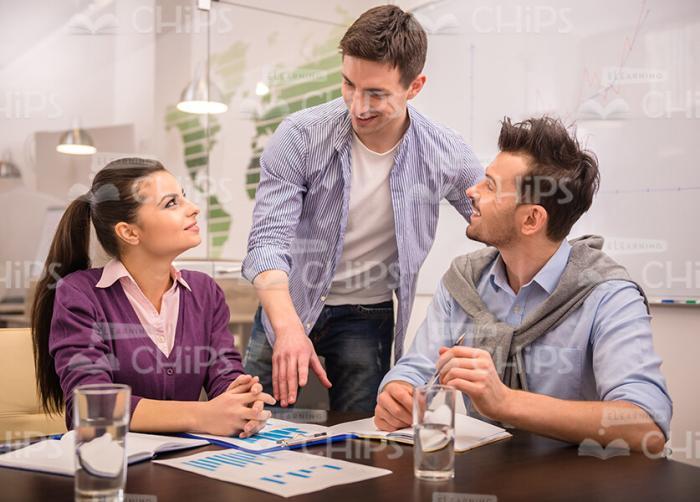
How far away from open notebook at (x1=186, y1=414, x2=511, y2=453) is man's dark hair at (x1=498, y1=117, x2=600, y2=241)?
0.56m

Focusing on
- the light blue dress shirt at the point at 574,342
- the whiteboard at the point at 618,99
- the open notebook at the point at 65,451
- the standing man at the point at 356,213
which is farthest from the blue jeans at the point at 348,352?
the whiteboard at the point at 618,99

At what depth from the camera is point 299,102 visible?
13.5ft

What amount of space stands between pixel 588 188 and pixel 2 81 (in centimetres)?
285

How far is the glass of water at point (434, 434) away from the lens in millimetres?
1059

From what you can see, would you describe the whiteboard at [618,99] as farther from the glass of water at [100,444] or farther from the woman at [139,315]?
the glass of water at [100,444]

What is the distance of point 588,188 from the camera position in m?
1.77

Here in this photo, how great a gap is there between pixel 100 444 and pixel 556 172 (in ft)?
4.03

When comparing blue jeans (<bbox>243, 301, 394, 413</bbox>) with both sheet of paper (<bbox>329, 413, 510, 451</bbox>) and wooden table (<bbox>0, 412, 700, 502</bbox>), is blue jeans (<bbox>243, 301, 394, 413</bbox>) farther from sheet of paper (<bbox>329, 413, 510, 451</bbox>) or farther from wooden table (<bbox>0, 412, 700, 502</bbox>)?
wooden table (<bbox>0, 412, 700, 502</bbox>)

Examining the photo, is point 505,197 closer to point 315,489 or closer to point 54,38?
point 315,489

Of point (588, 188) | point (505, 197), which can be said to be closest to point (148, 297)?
point (505, 197)

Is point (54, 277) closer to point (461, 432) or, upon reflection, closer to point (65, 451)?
point (65, 451)

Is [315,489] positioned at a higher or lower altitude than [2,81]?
lower

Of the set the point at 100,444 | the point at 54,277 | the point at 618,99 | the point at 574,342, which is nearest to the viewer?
the point at 100,444

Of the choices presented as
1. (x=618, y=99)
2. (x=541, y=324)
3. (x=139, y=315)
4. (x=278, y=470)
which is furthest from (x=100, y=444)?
(x=618, y=99)
